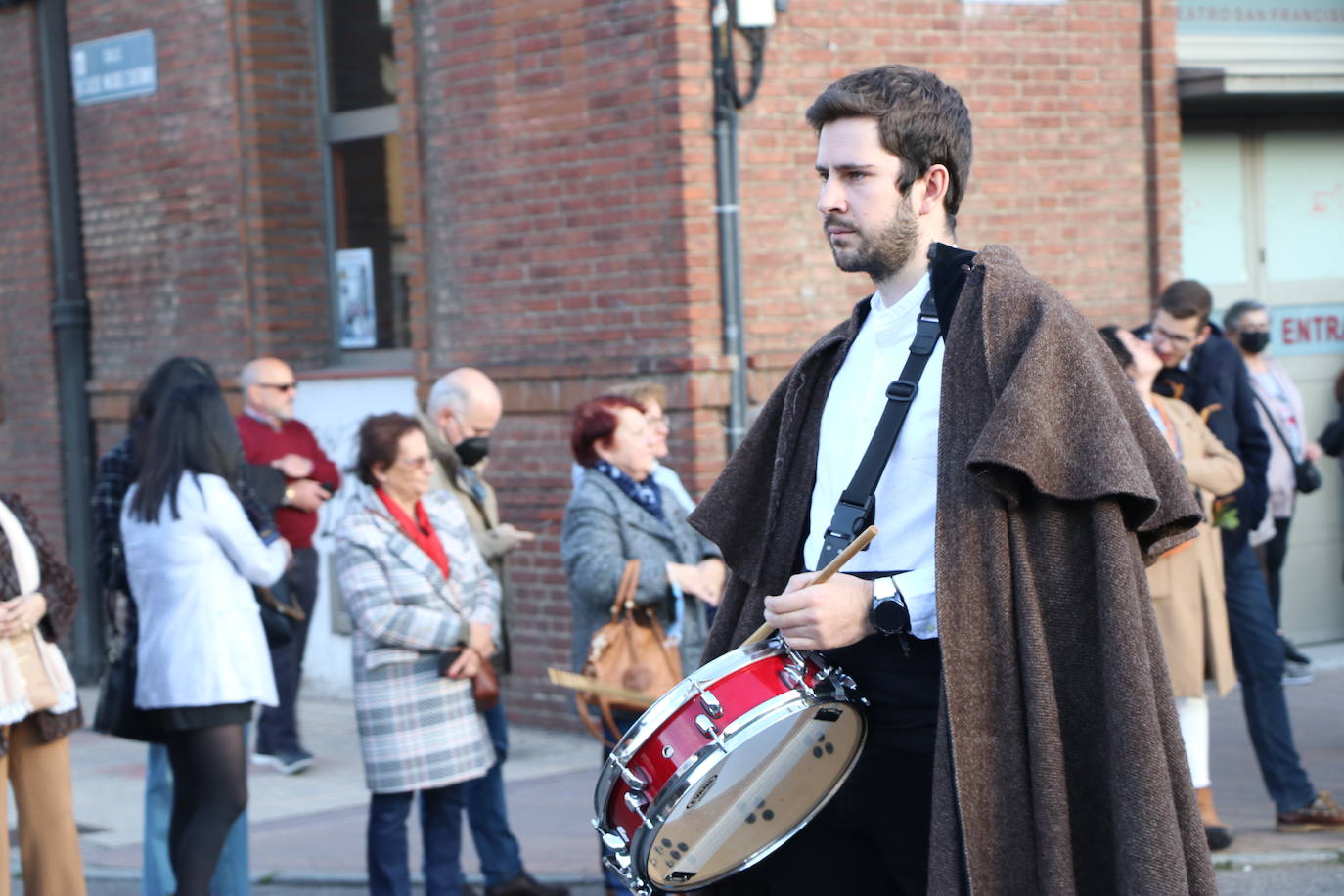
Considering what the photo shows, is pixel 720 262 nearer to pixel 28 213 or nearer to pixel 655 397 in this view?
pixel 655 397

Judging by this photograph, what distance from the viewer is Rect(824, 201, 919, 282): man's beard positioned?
3.06 m

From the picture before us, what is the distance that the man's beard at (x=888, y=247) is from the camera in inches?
120

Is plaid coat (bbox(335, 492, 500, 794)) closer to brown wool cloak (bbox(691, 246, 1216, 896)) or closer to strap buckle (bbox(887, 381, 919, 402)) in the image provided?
strap buckle (bbox(887, 381, 919, 402))

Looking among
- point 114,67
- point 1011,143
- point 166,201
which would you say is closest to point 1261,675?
point 1011,143

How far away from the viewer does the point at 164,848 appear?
20.0 ft

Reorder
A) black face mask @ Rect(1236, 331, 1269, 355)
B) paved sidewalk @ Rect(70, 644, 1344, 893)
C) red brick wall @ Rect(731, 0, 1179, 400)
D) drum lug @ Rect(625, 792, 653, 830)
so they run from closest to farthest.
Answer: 1. drum lug @ Rect(625, 792, 653, 830)
2. paved sidewalk @ Rect(70, 644, 1344, 893)
3. red brick wall @ Rect(731, 0, 1179, 400)
4. black face mask @ Rect(1236, 331, 1269, 355)

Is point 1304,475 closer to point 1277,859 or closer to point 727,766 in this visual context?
point 1277,859

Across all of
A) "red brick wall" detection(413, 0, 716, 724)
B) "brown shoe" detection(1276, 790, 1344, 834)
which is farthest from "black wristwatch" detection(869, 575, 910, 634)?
"red brick wall" detection(413, 0, 716, 724)

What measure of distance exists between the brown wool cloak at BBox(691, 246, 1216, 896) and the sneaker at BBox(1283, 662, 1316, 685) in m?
7.03

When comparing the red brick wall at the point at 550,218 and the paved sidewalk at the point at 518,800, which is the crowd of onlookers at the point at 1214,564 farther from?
the red brick wall at the point at 550,218

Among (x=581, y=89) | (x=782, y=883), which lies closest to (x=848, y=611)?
(x=782, y=883)

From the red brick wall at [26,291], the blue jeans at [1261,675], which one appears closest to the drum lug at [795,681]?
the blue jeans at [1261,675]

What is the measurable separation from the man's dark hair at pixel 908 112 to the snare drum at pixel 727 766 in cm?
88

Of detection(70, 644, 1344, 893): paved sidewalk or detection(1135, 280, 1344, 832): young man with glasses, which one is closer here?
detection(1135, 280, 1344, 832): young man with glasses
